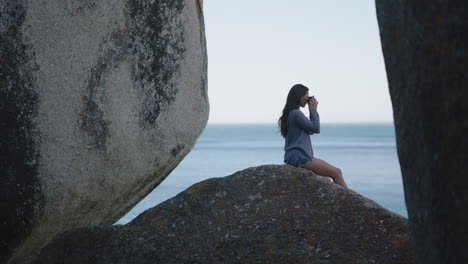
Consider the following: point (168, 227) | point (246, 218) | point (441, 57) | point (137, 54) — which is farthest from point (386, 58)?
point (137, 54)

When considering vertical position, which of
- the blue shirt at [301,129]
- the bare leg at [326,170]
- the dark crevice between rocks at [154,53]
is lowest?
the bare leg at [326,170]

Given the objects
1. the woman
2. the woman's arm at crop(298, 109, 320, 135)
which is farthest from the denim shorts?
the woman's arm at crop(298, 109, 320, 135)

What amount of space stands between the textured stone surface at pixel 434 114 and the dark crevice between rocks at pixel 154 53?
295cm

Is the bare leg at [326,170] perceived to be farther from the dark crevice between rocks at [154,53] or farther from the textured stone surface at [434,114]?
the textured stone surface at [434,114]

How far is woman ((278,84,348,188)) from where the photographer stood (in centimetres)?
672

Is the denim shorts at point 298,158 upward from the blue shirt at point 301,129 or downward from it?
downward

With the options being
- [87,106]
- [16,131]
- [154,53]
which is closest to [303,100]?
[154,53]

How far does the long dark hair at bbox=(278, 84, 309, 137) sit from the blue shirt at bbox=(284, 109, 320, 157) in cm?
10

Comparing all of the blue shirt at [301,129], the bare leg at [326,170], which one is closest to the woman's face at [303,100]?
the blue shirt at [301,129]

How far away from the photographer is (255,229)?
4.23 m

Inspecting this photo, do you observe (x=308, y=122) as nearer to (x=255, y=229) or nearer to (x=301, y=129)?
(x=301, y=129)

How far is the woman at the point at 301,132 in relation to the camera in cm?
672

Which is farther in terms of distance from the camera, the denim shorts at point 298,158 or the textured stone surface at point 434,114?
the denim shorts at point 298,158

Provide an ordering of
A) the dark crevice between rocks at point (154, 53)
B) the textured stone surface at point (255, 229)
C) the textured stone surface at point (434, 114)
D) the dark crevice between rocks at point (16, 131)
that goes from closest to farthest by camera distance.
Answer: the textured stone surface at point (434, 114) → the textured stone surface at point (255, 229) → the dark crevice between rocks at point (16, 131) → the dark crevice between rocks at point (154, 53)
